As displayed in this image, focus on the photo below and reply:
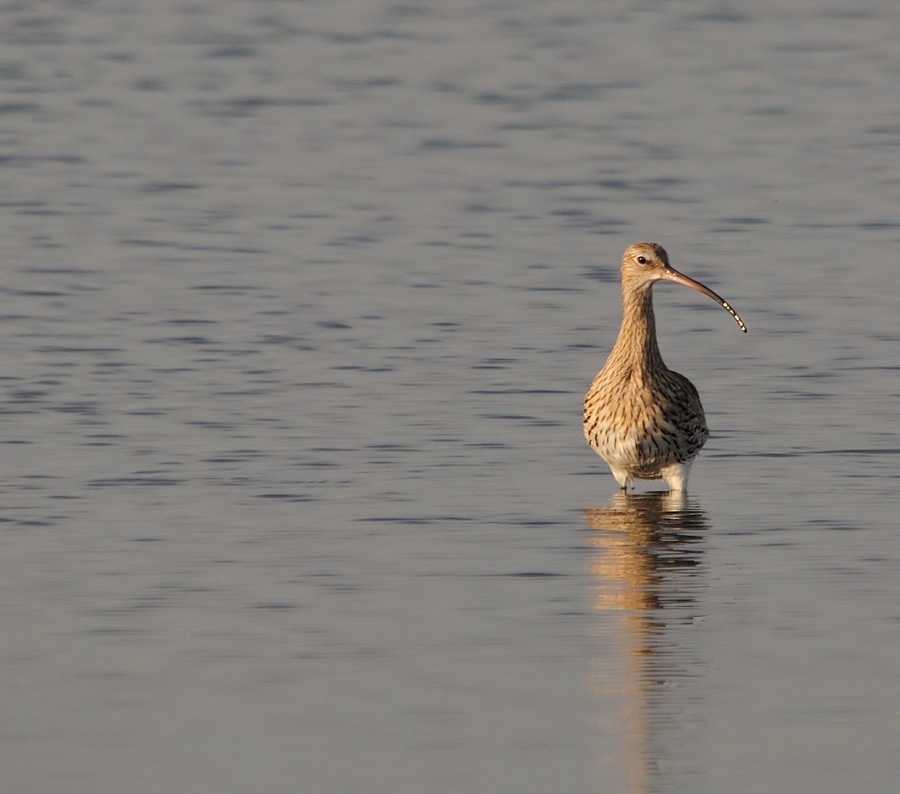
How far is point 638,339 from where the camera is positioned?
605 inches

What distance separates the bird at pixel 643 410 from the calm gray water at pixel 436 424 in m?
0.23

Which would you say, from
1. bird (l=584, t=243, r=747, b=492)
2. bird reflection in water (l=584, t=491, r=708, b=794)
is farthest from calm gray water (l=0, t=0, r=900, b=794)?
bird (l=584, t=243, r=747, b=492)

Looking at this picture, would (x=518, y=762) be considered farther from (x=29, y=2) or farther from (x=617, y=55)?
(x=29, y=2)

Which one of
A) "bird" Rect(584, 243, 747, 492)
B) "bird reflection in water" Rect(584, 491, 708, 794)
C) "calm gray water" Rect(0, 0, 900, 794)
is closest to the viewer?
"bird reflection in water" Rect(584, 491, 708, 794)

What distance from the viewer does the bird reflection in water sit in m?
9.33

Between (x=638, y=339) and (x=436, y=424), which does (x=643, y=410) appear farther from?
(x=436, y=424)

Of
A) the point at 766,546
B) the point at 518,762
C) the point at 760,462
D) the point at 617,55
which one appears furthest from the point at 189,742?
the point at 617,55

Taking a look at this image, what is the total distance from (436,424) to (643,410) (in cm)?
148

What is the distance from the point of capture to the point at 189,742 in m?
9.39

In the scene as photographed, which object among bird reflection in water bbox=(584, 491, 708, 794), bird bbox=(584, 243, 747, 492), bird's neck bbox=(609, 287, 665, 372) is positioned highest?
bird's neck bbox=(609, 287, 665, 372)

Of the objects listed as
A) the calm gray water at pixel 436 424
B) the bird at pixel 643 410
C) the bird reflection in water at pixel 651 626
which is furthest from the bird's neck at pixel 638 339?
the bird reflection in water at pixel 651 626

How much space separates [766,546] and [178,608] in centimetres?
307

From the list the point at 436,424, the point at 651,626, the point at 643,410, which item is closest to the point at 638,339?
the point at 643,410

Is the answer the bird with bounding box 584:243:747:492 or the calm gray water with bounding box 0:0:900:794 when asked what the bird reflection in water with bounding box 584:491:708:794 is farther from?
the bird with bounding box 584:243:747:492
